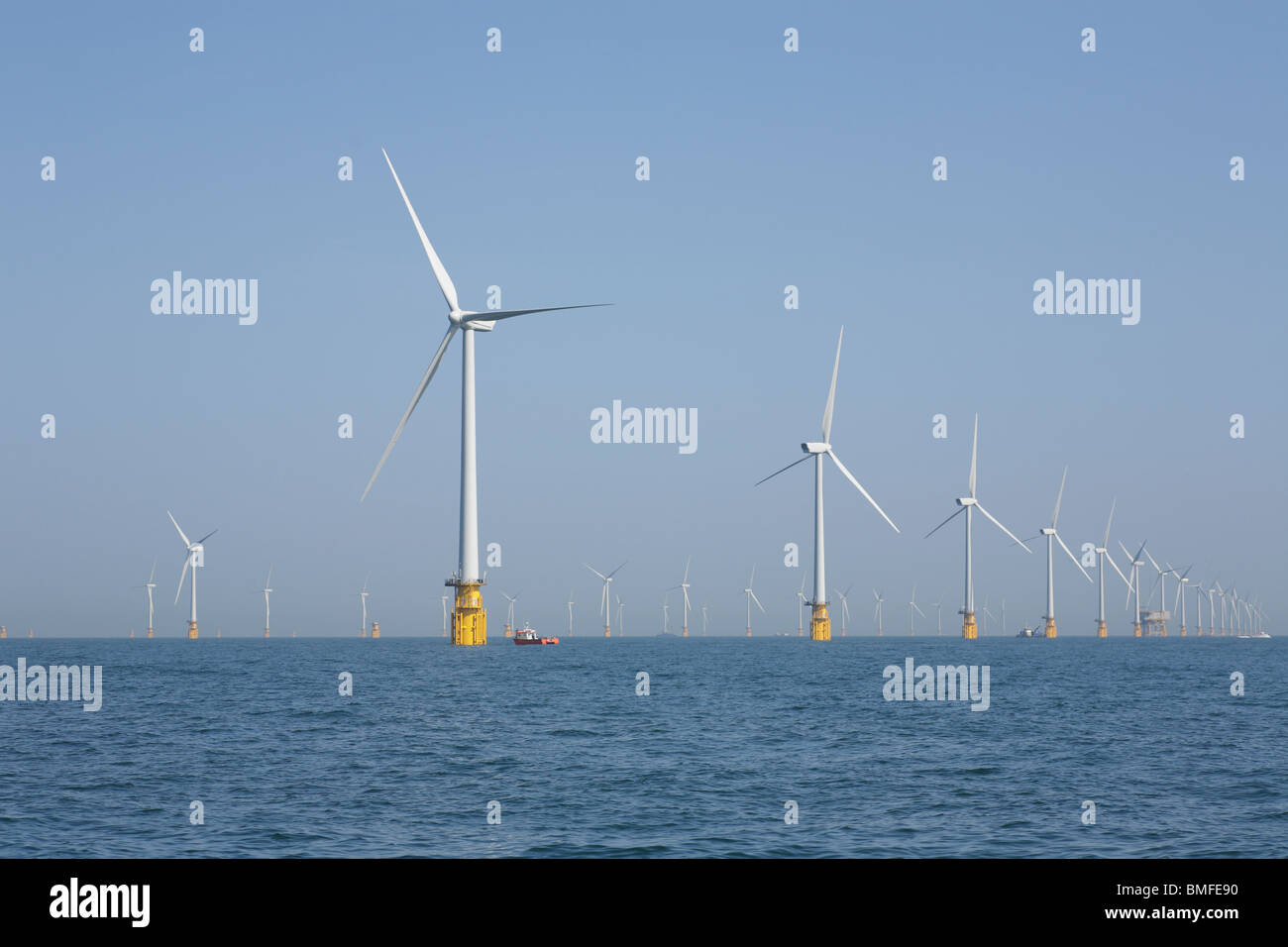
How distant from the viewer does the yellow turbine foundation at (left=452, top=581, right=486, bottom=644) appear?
169 metres

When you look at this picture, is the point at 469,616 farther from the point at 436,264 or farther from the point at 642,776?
the point at 642,776

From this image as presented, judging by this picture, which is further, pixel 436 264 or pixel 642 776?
pixel 436 264

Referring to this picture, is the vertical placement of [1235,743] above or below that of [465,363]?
below

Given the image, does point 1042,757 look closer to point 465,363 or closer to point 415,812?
point 415,812

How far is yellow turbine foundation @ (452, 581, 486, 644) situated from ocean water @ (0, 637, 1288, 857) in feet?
254

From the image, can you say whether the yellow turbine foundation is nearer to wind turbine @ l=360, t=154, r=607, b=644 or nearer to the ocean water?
wind turbine @ l=360, t=154, r=607, b=644

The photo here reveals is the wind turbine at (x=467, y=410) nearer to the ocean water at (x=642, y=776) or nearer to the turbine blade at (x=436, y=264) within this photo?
the turbine blade at (x=436, y=264)

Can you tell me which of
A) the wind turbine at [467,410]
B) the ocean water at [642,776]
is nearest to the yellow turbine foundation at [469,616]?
the wind turbine at [467,410]

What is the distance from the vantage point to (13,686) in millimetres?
112375

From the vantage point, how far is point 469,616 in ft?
574

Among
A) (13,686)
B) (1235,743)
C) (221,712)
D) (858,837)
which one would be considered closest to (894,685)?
(1235,743)

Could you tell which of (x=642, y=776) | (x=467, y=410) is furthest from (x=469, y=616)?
(x=642, y=776)

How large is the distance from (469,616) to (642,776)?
131 meters
